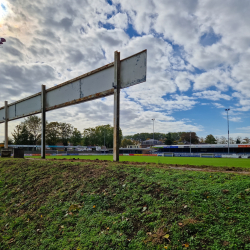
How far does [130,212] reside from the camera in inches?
151

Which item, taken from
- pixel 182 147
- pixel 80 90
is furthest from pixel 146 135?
pixel 80 90

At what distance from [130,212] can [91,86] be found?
7.44 metres

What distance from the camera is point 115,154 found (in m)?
8.25

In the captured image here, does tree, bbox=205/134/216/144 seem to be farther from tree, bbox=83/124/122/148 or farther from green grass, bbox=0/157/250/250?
green grass, bbox=0/157/250/250

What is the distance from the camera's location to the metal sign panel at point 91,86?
25.9 feet

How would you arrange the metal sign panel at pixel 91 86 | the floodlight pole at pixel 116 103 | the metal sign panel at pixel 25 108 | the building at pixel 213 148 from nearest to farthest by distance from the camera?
the metal sign panel at pixel 91 86
the floodlight pole at pixel 116 103
the metal sign panel at pixel 25 108
the building at pixel 213 148

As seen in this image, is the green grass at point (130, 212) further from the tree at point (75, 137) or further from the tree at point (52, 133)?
the tree at point (75, 137)

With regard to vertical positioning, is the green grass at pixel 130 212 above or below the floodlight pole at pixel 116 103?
below

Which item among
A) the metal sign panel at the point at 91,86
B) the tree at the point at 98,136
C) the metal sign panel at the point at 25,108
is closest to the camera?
the metal sign panel at the point at 91,86

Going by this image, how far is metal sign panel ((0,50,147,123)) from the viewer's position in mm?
7902

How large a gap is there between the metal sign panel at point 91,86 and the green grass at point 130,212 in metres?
4.04

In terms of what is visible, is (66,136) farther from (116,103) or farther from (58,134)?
(116,103)

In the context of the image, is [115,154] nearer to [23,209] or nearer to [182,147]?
[23,209]

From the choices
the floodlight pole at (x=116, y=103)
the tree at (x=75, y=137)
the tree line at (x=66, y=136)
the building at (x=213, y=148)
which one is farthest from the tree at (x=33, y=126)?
the floodlight pole at (x=116, y=103)
